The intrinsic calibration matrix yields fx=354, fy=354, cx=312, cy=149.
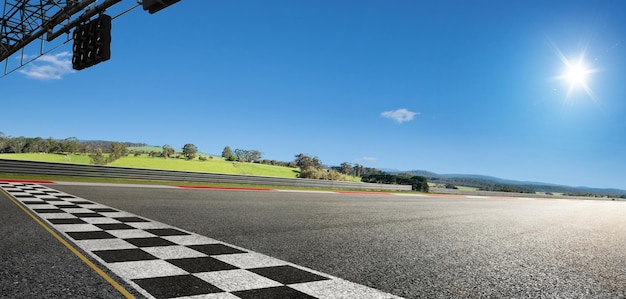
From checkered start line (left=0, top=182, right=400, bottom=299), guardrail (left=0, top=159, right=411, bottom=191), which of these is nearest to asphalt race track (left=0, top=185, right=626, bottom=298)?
checkered start line (left=0, top=182, right=400, bottom=299)

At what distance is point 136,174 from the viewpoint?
62.0ft

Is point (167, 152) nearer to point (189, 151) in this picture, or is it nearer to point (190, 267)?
point (189, 151)

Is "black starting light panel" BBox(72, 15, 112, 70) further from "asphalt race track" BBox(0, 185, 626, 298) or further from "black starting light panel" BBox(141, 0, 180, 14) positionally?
"asphalt race track" BBox(0, 185, 626, 298)

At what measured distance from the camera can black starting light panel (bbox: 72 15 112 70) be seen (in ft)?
35.0

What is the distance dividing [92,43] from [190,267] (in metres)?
10.6

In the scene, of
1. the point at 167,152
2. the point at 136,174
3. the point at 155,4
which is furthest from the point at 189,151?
the point at 155,4

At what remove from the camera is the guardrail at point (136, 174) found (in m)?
15.9

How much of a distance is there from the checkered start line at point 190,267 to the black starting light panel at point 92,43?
23.3 feet

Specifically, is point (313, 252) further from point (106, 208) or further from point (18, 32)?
point (18, 32)

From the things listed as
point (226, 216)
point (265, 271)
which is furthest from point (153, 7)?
point (265, 271)

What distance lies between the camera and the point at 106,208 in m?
7.29

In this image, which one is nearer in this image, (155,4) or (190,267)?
(190,267)

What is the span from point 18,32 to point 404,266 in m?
20.0

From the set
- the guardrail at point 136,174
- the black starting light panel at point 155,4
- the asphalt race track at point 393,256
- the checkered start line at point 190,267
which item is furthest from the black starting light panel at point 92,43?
the guardrail at point 136,174
